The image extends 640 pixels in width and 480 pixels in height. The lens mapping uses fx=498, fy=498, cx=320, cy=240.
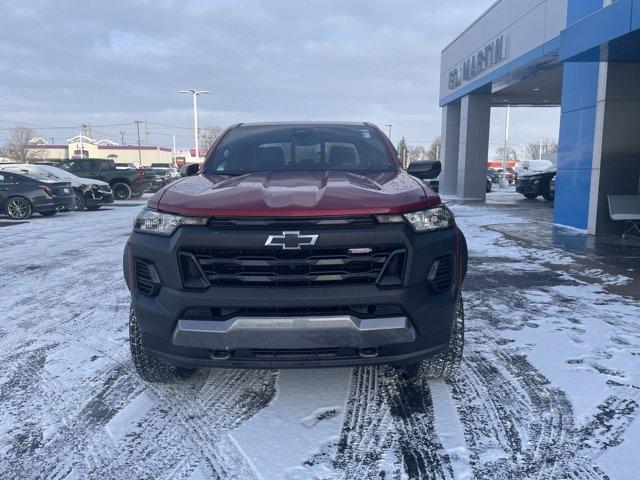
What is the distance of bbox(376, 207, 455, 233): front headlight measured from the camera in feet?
8.55

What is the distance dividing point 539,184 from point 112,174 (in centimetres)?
1751

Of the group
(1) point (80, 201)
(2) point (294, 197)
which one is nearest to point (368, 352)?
(2) point (294, 197)

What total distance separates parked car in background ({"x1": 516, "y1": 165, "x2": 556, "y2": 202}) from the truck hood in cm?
1801

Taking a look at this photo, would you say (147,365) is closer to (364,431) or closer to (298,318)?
(298,318)

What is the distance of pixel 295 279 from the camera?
2.53 metres

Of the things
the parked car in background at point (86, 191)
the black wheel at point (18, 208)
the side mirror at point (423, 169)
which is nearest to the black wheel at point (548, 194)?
the parked car in background at point (86, 191)

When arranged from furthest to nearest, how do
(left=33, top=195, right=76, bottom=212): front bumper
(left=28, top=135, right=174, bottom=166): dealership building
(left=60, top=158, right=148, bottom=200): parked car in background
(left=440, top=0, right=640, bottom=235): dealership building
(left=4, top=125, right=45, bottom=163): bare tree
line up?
1. (left=28, top=135, right=174, bottom=166): dealership building
2. (left=4, top=125, right=45, bottom=163): bare tree
3. (left=60, top=158, right=148, bottom=200): parked car in background
4. (left=33, top=195, right=76, bottom=212): front bumper
5. (left=440, top=0, right=640, bottom=235): dealership building

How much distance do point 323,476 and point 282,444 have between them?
1.08ft

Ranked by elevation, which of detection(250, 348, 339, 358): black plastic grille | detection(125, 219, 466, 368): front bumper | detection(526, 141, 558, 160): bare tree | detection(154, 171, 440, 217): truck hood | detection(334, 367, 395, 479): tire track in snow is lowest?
detection(334, 367, 395, 479): tire track in snow

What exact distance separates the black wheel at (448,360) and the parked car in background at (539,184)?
17753 mm

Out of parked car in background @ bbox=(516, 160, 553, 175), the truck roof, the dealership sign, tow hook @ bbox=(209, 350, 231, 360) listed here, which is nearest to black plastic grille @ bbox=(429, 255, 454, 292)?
tow hook @ bbox=(209, 350, 231, 360)

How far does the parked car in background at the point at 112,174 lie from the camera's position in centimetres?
2083

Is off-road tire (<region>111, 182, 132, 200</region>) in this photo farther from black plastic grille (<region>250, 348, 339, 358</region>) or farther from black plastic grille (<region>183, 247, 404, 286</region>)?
black plastic grille (<region>250, 348, 339, 358</region>)

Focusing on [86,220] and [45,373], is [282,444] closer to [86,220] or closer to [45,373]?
[45,373]
